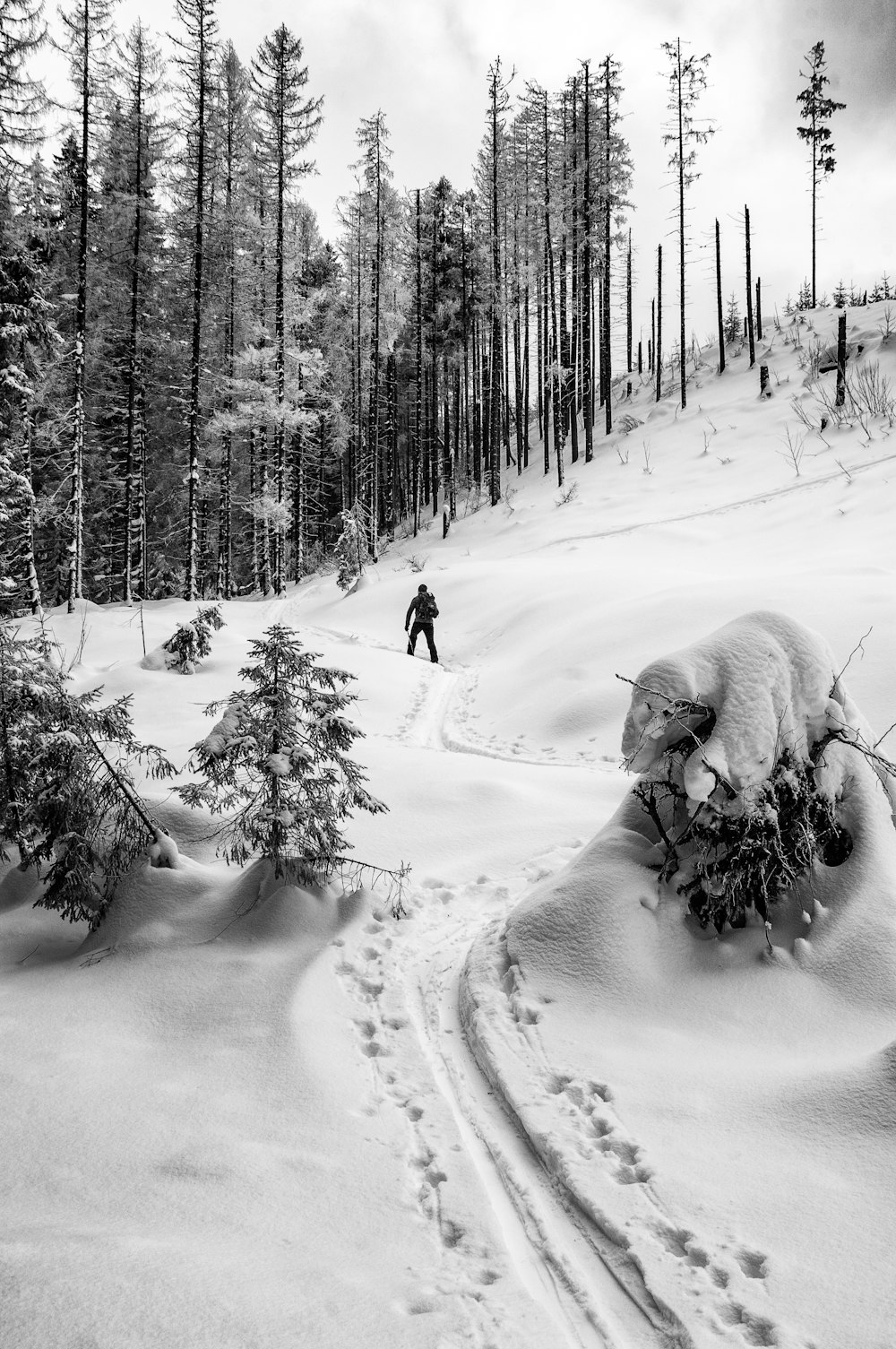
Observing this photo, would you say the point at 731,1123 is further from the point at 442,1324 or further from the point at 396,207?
the point at 396,207

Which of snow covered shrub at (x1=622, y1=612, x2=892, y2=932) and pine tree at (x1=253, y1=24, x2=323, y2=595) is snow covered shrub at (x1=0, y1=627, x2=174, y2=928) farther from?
pine tree at (x1=253, y1=24, x2=323, y2=595)

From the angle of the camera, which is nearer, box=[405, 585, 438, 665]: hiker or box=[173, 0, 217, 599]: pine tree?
box=[405, 585, 438, 665]: hiker

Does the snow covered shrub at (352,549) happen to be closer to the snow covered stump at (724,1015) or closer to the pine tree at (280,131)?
the pine tree at (280,131)

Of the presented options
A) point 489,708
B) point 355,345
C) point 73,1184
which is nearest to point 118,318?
point 355,345

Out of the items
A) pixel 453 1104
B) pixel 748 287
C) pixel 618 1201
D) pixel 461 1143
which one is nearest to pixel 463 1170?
pixel 461 1143

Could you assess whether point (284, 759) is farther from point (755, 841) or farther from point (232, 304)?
point (232, 304)

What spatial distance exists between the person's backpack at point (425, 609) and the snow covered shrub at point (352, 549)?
7782mm

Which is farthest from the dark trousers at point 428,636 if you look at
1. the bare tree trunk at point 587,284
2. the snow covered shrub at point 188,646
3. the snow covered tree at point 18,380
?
the bare tree trunk at point 587,284

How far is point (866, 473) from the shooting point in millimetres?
19031

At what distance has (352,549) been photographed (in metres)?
22.5

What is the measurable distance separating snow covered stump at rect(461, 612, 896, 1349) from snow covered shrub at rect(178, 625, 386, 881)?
134 centimetres

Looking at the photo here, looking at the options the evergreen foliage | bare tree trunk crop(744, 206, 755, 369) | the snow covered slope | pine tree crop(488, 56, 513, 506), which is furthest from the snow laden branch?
bare tree trunk crop(744, 206, 755, 369)

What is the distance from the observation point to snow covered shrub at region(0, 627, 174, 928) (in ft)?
16.1

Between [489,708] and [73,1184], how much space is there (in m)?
9.12
